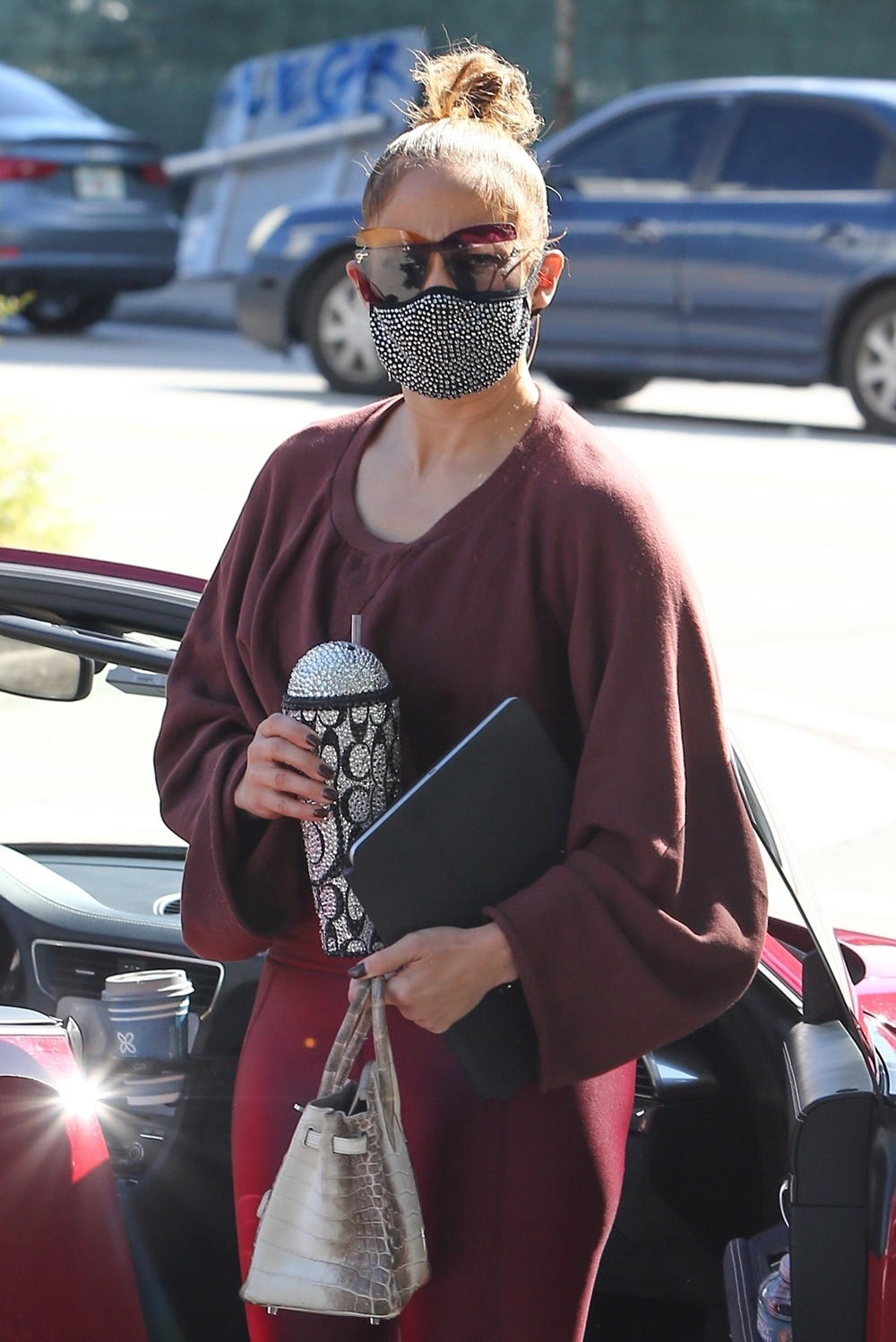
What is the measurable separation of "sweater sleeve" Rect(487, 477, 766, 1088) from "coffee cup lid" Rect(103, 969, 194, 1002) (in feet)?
3.28

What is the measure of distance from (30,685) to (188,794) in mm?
682

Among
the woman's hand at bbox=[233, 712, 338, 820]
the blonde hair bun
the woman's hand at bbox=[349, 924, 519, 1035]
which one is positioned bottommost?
the woman's hand at bbox=[349, 924, 519, 1035]

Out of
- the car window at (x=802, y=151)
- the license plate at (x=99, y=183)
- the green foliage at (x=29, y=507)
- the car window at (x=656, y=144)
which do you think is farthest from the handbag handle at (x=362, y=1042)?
the license plate at (x=99, y=183)

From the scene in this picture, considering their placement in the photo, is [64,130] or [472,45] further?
[64,130]

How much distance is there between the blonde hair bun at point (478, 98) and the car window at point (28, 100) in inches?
528

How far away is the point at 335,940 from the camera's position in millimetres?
1768

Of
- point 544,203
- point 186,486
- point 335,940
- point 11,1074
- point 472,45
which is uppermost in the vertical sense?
point 472,45

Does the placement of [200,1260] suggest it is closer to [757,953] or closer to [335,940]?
[335,940]

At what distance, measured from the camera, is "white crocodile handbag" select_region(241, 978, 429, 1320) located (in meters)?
1.66

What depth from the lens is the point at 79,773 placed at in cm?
543

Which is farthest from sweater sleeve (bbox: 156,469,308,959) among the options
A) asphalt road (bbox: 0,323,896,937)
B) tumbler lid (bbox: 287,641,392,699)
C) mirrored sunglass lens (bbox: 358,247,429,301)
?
asphalt road (bbox: 0,323,896,937)

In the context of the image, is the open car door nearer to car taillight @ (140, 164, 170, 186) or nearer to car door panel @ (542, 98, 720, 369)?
car door panel @ (542, 98, 720, 369)

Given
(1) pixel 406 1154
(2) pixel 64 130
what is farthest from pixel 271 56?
(1) pixel 406 1154

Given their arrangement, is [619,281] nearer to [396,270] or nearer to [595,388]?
[595,388]
